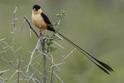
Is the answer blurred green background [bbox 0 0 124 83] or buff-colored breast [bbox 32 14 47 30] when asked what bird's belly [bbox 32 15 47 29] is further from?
blurred green background [bbox 0 0 124 83]

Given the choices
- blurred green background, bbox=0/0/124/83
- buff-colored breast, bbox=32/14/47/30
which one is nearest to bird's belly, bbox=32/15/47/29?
buff-colored breast, bbox=32/14/47/30

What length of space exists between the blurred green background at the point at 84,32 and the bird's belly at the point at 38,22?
8.30ft

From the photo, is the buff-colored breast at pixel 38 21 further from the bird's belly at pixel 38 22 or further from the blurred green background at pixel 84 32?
the blurred green background at pixel 84 32

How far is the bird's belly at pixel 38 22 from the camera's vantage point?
15.8ft

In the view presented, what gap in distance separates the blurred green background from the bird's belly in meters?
2.53

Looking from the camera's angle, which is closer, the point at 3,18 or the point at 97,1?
the point at 3,18

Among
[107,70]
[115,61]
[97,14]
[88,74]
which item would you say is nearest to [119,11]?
[97,14]

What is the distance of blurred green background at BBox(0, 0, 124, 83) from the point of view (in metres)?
8.40

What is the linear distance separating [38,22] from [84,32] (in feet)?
18.4

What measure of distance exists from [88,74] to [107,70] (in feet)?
14.1

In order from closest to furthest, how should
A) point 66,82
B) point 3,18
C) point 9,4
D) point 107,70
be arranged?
point 107,70
point 66,82
point 3,18
point 9,4

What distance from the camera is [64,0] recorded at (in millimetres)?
12227

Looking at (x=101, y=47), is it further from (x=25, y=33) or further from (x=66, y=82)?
(x=66, y=82)

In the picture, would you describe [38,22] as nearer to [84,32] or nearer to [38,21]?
[38,21]
